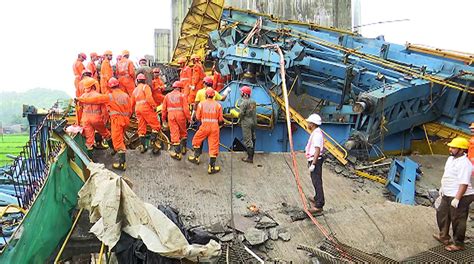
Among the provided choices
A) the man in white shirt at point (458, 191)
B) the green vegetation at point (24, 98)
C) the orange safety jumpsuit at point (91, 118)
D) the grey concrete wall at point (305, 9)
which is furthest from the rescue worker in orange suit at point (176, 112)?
the green vegetation at point (24, 98)

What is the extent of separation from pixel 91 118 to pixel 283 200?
318 cm

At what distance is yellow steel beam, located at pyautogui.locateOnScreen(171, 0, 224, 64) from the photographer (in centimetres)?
1181

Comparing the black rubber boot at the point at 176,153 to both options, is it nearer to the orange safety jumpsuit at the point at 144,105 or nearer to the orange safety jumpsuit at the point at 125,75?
the orange safety jumpsuit at the point at 144,105

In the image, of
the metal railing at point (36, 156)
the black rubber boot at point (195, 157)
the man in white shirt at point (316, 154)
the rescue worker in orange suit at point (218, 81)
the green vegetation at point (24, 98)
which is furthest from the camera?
the green vegetation at point (24, 98)

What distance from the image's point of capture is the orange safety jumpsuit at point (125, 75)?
345 inches

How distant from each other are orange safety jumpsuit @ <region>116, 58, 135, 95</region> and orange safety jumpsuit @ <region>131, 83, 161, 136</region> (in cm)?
171

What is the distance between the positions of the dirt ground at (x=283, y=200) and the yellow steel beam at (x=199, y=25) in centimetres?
514

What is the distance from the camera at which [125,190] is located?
4188 millimetres

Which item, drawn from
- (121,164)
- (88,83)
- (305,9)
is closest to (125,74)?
(88,83)

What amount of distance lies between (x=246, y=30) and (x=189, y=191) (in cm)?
559

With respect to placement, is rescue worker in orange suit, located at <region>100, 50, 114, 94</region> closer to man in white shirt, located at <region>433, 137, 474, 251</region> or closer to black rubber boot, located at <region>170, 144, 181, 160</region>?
black rubber boot, located at <region>170, 144, 181, 160</region>

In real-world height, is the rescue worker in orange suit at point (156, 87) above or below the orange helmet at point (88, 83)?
below

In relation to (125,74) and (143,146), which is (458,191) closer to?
(143,146)

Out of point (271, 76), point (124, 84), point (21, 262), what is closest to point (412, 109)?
point (271, 76)
